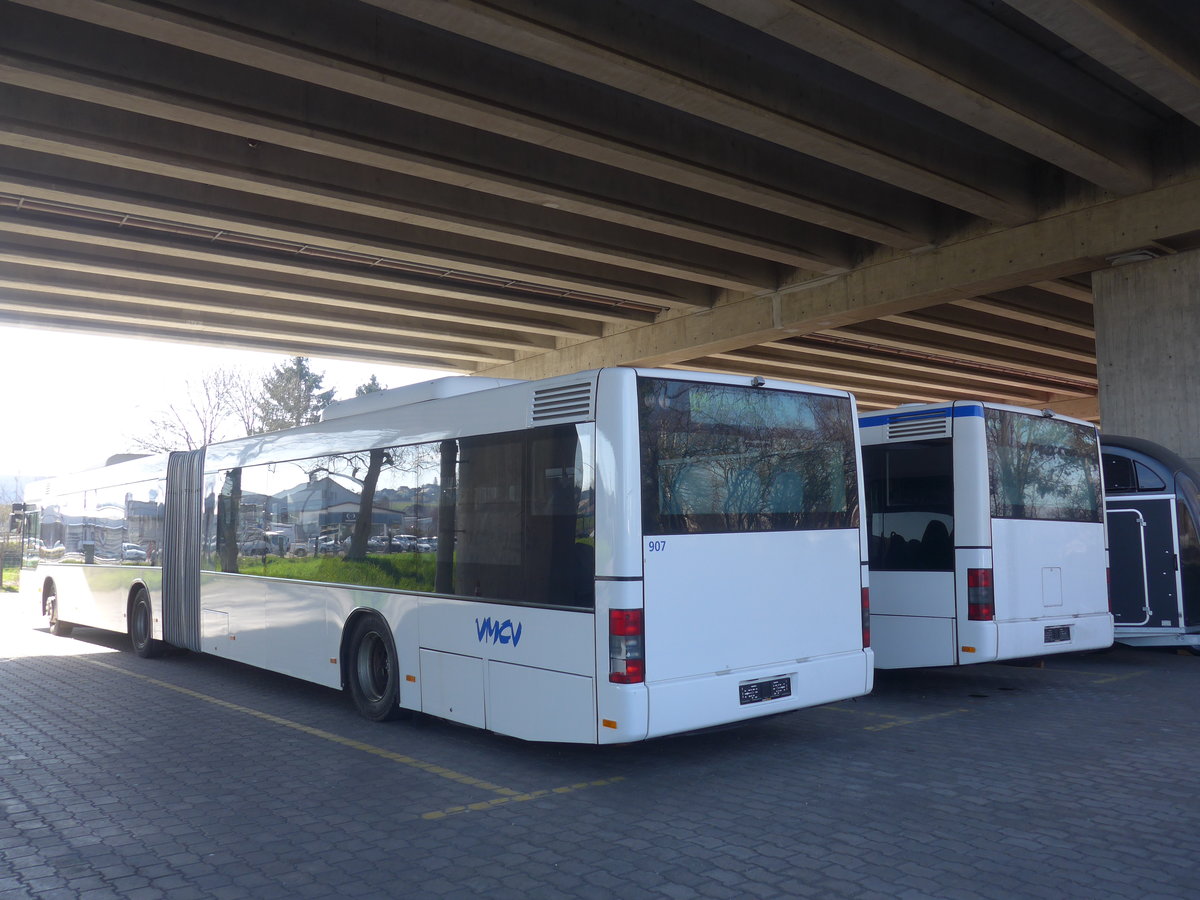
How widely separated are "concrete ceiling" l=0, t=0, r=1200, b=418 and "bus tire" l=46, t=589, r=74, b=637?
5.99m

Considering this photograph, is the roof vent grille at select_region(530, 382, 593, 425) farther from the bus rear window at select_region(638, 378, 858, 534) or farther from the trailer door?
the trailer door

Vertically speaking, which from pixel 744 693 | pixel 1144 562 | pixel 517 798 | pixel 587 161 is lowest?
pixel 517 798

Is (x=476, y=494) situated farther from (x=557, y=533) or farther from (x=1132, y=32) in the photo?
(x=1132, y=32)

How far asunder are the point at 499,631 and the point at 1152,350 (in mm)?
13379

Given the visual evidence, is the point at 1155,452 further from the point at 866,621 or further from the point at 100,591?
the point at 100,591

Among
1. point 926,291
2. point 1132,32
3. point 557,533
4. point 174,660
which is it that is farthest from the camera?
point 926,291

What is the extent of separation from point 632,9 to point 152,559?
31.0 feet

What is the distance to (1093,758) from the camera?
7.34 metres

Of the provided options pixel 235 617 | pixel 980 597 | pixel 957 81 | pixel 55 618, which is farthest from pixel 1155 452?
pixel 55 618

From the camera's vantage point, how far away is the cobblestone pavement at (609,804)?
497 cm

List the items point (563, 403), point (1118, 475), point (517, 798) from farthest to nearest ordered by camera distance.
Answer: point (1118, 475) → point (563, 403) → point (517, 798)

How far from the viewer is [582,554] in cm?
673

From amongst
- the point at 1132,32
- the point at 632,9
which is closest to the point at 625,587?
the point at 632,9

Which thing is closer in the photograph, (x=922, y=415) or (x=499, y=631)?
(x=499, y=631)
